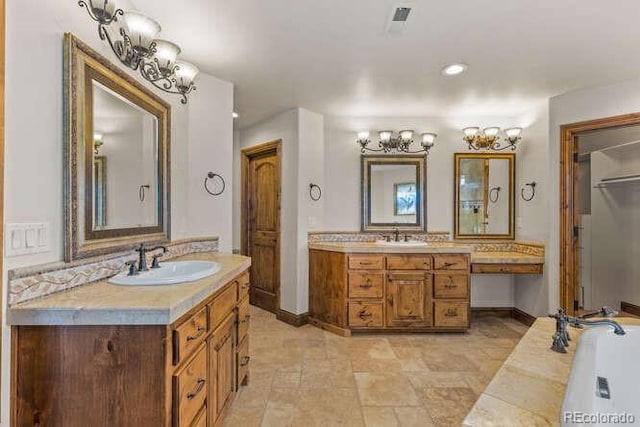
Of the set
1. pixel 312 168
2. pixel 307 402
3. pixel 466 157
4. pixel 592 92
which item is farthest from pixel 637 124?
pixel 307 402

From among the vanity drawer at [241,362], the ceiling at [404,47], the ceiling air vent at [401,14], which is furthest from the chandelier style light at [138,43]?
the vanity drawer at [241,362]

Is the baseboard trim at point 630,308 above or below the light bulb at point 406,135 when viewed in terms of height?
below

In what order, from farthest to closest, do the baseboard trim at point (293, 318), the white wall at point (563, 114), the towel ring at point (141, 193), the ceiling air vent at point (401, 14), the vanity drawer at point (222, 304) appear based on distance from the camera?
1. the baseboard trim at point (293, 318)
2. the white wall at point (563, 114)
3. the towel ring at point (141, 193)
4. the ceiling air vent at point (401, 14)
5. the vanity drawer at point (222, 304)

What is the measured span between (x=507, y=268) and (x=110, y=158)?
142 inches

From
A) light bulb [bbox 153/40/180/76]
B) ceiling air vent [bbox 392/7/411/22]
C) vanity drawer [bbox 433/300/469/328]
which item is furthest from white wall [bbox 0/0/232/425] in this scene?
vanity drawer [bbox 433/300/469/328]

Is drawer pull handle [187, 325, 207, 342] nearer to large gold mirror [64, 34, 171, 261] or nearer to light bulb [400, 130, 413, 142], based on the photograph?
large gold mirror [64, 34, 171, 261]

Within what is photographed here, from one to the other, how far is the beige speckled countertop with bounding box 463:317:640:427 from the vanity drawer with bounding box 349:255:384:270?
164cm

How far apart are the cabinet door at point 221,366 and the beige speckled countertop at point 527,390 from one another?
3.71 feet

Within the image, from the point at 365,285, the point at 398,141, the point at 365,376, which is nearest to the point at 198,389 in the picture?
the point at 365,376

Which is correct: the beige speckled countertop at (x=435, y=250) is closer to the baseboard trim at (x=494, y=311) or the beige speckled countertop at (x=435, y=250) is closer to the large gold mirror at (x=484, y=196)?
the large gold mirror at (x=484, y=196)

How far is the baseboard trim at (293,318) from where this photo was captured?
338 cm

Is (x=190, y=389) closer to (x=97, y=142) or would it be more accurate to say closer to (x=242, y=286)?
(x=242, y=286)

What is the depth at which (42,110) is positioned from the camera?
1178 mm

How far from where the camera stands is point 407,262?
309 centimetres
